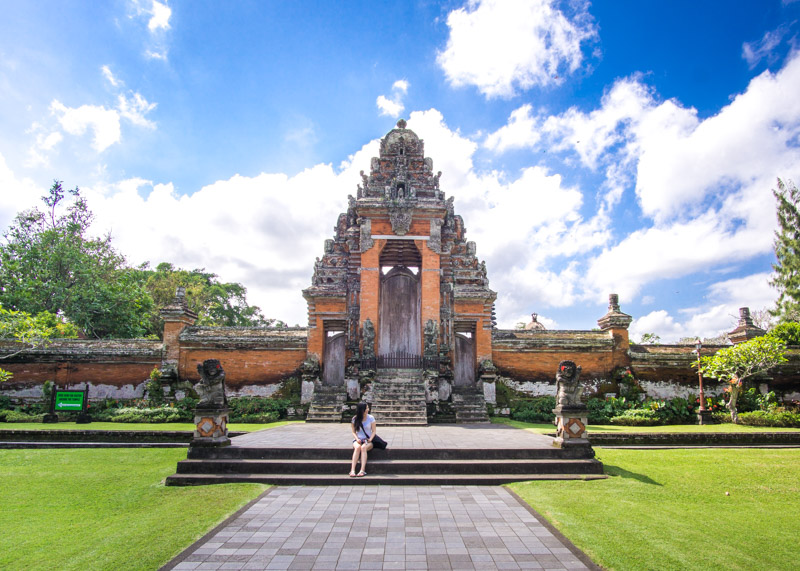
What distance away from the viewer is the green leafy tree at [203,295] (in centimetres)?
3086

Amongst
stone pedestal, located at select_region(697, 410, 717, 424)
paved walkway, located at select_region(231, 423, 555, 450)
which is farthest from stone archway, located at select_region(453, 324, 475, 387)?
stone pedestal, located at select_region(697, 410, 717, 424)

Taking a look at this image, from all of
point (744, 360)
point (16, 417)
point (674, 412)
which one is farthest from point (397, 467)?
point (16, 417)

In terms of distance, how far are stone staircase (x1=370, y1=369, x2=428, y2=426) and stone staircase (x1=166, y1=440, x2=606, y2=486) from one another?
4.43 metres

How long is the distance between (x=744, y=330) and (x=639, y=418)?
6.29m

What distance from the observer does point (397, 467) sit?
712 centimetres

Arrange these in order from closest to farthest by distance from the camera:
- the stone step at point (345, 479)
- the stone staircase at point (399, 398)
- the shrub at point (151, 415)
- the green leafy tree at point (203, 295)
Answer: the stone step at point (345, 479), the stone staircase at point (399, 398), the shrub at point (151, 415), the green leafy tree at point (203, 295)

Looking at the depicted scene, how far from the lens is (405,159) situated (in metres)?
16.6

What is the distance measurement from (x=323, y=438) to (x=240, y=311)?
3219 centimetres

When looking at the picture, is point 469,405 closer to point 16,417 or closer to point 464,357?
point 464,357

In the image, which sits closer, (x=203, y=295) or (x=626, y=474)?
(x=626, y=474)

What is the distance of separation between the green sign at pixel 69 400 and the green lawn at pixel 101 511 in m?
5.64

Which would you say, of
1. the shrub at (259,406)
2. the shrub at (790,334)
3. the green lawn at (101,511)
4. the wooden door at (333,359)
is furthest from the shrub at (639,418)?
the green lawn at (101,511)

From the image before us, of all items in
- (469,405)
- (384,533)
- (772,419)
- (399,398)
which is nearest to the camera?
(384,533)

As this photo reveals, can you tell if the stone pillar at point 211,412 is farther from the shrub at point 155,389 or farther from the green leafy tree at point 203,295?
the green leafy tree at point 203,295
